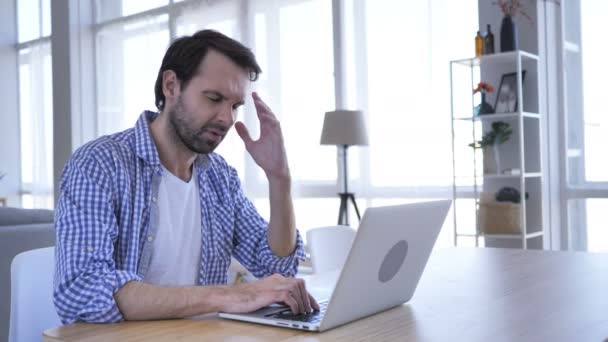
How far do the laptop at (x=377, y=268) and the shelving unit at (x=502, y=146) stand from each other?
264 centimetres

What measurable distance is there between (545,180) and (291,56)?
7.52 feet

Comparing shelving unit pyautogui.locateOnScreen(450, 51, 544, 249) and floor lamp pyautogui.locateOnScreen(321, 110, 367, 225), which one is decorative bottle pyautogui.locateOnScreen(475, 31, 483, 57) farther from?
floor lamp pyautogui.locateOnScreen(321, 110, 367, 225)

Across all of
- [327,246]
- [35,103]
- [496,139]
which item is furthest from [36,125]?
[327,246]

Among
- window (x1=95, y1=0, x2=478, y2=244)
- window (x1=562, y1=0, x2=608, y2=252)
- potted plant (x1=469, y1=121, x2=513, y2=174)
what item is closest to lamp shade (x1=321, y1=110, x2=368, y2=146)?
window (x1=95, y1=0, x2=478, y2=244)

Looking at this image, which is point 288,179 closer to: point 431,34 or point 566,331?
point 566,331

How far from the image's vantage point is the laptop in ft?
3.62

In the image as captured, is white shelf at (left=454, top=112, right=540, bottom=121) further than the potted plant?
No

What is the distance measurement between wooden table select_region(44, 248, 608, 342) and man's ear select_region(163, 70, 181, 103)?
0.65 meters

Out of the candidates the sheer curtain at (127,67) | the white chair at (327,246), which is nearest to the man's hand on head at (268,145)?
the white chair at (327,246)

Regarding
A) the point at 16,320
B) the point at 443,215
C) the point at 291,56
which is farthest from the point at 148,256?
the point at 291,56

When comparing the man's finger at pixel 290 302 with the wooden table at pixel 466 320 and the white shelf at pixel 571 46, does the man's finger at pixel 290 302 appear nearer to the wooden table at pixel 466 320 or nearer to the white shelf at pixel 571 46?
the wooden table at pixel 466 320

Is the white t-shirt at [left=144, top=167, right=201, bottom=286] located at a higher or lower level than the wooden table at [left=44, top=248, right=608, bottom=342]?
higher

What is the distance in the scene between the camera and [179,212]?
1.65 metres

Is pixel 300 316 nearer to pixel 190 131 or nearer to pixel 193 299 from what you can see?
pixel 193 299
